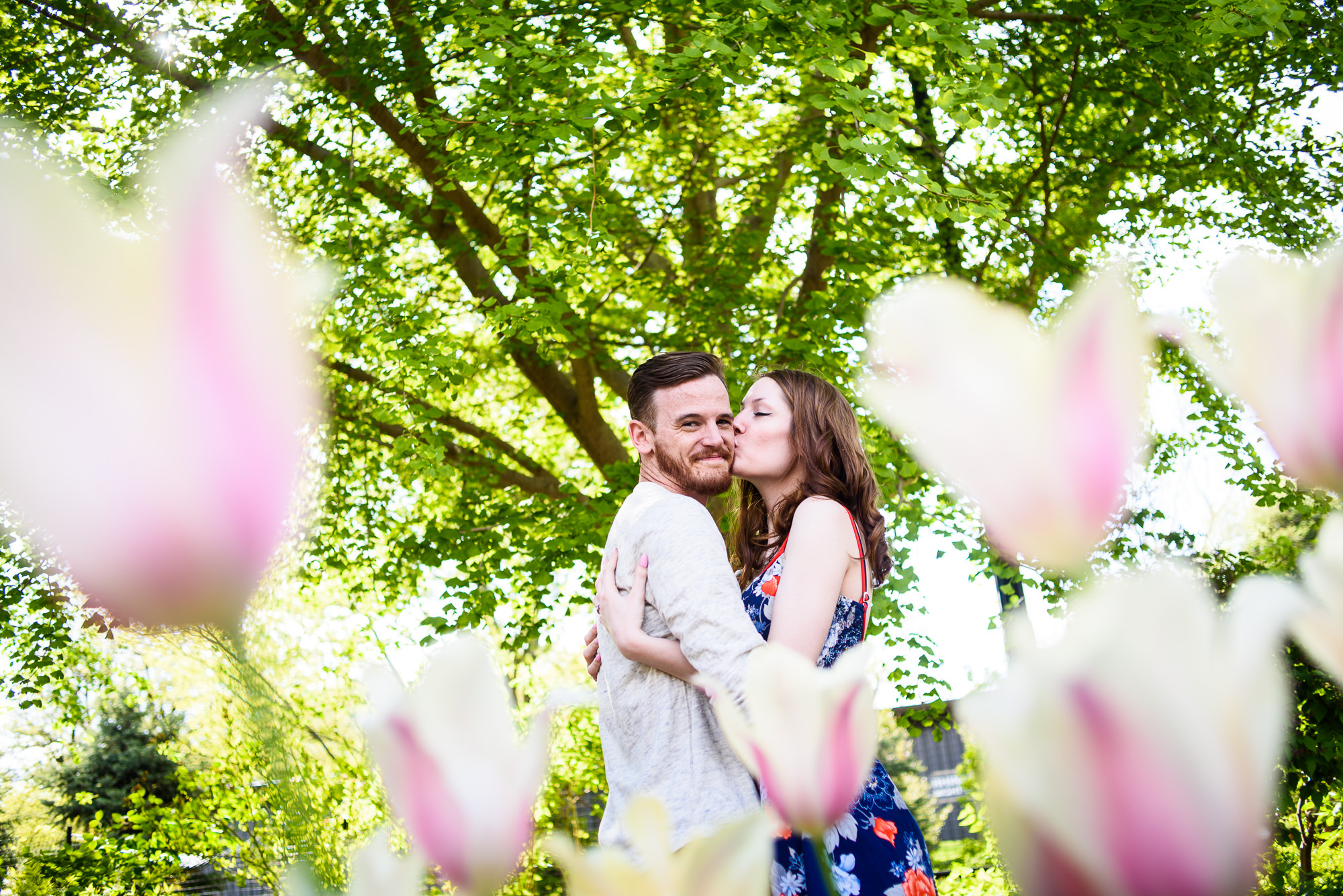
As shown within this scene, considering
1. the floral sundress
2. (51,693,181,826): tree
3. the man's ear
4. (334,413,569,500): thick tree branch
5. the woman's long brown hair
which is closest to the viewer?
the floral sundress

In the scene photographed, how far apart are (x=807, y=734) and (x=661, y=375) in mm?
2204

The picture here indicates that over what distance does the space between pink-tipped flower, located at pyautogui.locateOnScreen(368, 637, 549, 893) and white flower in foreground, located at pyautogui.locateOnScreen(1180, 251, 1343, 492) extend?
0.86 ft

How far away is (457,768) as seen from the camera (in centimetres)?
28

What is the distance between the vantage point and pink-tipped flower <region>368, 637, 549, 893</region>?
279 millimetres

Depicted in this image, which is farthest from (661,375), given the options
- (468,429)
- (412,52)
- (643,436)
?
(468,429)

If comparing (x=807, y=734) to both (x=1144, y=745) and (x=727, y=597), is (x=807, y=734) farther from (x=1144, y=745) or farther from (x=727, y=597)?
(x=727, y=597)

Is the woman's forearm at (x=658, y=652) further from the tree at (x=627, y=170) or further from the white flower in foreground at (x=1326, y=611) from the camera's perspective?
the tree at (x=627, y=170)

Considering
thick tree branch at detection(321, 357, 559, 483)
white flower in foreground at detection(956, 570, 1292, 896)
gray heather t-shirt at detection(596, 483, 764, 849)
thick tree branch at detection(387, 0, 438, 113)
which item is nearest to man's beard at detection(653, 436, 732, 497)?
gray heather t-shirt at detection(596, 483, 764, 849)

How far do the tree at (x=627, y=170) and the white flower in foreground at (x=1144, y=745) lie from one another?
3.40m

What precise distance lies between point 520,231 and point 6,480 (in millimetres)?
4854

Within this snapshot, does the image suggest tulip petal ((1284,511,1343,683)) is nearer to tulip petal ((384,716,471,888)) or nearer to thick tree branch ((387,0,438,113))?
tulip petal ((384,716,471,888))

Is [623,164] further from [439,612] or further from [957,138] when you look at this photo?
[439,612]

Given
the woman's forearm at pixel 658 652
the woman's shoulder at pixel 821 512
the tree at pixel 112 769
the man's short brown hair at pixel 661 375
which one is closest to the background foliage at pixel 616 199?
the man's short brown hair at pixel 661 375

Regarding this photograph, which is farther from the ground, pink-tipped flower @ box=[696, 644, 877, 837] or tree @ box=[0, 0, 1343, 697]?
tree @ box=[0, 0, 1343, 697]
